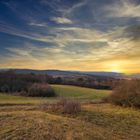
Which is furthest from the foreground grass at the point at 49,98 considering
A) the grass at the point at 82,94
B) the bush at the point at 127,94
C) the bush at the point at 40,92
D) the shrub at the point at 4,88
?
the shrub at the point at 4,88

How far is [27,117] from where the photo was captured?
1113 centimetres

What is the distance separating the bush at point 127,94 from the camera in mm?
18097

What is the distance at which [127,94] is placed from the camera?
734 inches

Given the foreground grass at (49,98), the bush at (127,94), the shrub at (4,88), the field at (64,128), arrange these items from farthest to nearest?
the shrub at (4,88)
the foreground grass at (49,98)
the bush at (127,94)
the field at (64,128)

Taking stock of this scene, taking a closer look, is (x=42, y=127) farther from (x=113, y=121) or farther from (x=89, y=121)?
(x=113, y=121)

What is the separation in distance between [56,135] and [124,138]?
3086 mm

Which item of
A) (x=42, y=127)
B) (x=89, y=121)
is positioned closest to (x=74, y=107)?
(x=89, y=121)

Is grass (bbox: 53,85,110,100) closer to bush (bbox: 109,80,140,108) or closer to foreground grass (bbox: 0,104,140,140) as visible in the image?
bush (bbox: 109,80,140,108)

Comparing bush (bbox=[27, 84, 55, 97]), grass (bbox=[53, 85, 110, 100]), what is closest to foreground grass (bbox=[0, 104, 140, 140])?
grass (bbox=[53, 85, 110, 100])

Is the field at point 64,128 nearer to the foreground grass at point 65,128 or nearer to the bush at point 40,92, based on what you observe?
the foreground grass at point 65,128

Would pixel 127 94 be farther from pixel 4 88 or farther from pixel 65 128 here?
pixel 4 88

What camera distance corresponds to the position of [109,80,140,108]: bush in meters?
18.1

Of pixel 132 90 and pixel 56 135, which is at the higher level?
pixel 132 90

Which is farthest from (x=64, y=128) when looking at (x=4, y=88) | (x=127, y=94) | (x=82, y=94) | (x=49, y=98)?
(x=4, y=88)
